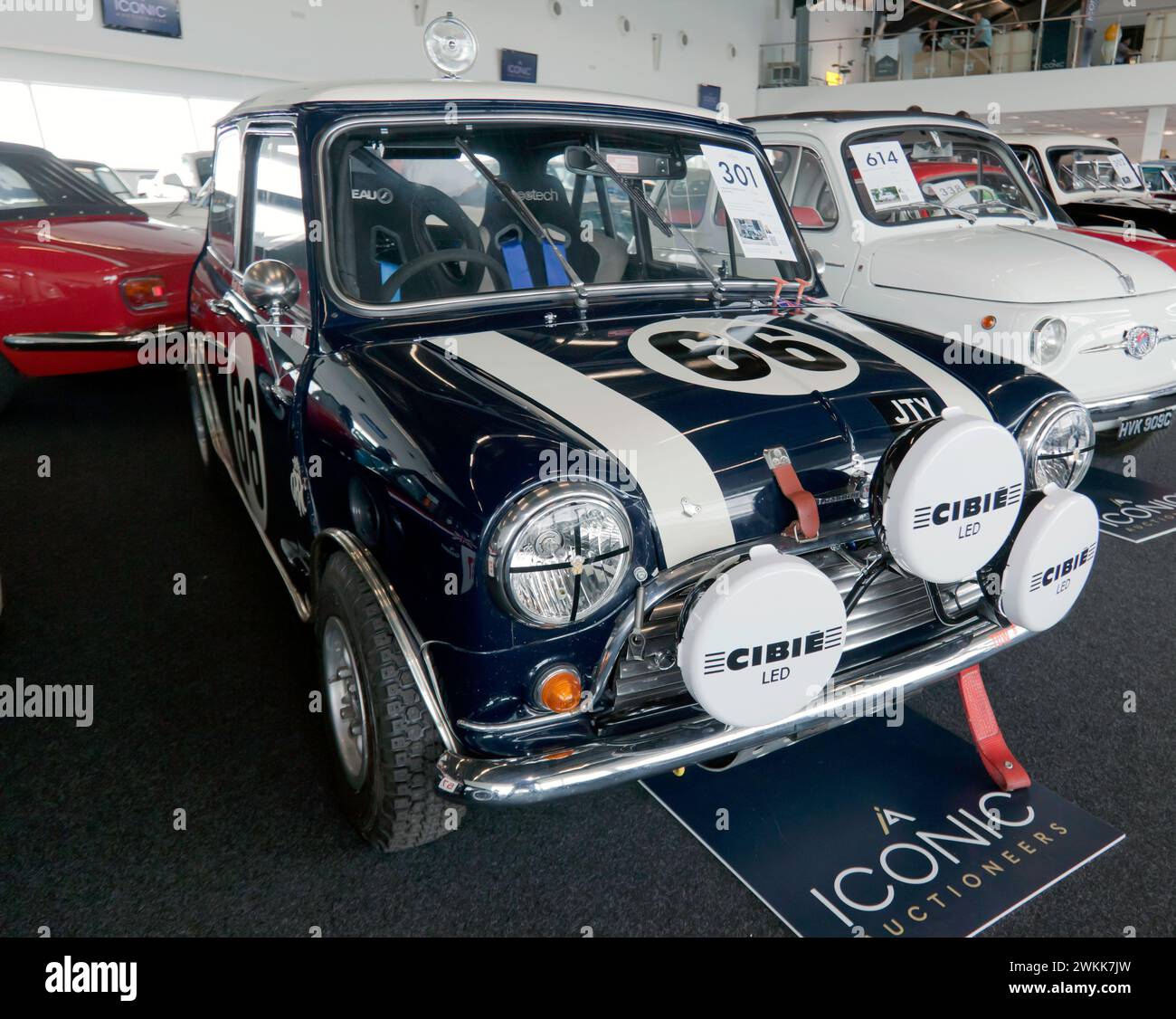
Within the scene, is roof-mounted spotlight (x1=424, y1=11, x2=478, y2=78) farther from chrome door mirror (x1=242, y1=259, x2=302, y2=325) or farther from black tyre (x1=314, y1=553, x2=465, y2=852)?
black tyre (x1=314, y1=553, x2=465, y2=852)

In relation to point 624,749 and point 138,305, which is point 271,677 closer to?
point 624,749

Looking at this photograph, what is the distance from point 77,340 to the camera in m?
4.23

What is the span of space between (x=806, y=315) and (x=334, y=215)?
A: 1.17 meters

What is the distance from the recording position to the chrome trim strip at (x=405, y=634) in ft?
4.85

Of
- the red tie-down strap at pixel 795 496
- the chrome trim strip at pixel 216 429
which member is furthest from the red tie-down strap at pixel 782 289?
the chrome trim strip at pixel 216 429

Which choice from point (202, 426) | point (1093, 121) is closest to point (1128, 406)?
point (202, 426)

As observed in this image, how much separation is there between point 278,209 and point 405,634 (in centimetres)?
123

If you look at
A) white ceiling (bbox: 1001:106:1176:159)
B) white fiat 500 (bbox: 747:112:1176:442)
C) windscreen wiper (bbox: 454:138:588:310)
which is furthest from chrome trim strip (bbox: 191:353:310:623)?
A: white ceiling (bbox: 1001:106:1176:159)

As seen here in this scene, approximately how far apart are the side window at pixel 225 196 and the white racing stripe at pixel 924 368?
1708mm

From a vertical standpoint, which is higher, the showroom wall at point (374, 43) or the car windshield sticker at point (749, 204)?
the showroom wall at point (374, 43)

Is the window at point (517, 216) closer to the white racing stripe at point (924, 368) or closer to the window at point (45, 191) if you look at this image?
the white racing stripe at point (924, 368)

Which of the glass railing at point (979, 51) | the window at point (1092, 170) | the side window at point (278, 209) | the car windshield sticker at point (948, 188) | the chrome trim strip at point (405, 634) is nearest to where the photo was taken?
the chrome trim strip at point (405, 634)

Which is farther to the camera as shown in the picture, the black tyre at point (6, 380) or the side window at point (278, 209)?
the black tyre at point (6, 380)

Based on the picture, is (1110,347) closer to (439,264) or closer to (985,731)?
(985,731)
